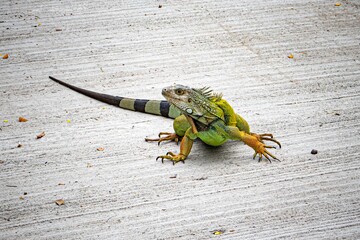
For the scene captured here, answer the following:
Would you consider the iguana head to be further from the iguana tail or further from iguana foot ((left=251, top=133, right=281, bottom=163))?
the iguana tail

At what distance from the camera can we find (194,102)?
10.6ft

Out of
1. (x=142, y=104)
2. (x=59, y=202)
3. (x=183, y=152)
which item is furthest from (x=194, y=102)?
(x=59, y=202)

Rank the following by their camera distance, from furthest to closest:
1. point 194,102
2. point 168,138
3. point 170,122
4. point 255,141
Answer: point 170,122 < point 168,138 < point 255,141 < point 194,102

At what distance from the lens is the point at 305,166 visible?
3.40m

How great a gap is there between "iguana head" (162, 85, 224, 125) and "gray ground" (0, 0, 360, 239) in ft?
1.34

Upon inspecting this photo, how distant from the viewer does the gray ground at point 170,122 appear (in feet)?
9.83

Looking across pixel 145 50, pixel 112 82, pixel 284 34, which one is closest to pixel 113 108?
pixel 112 82

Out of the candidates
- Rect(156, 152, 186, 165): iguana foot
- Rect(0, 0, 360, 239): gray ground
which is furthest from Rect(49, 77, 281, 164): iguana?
Rect(0, 0, 360, 239): gray ground

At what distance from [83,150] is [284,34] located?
281 cm

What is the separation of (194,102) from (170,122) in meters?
0.81

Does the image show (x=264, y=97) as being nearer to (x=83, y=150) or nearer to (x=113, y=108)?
(x=113, y=108)

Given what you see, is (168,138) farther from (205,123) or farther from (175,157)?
(205,123)

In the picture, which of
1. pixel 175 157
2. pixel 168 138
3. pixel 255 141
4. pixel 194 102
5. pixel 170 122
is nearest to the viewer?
pixel 194 102

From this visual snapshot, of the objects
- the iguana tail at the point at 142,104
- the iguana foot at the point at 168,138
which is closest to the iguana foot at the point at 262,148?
the iguana foot at the point at 168,138
